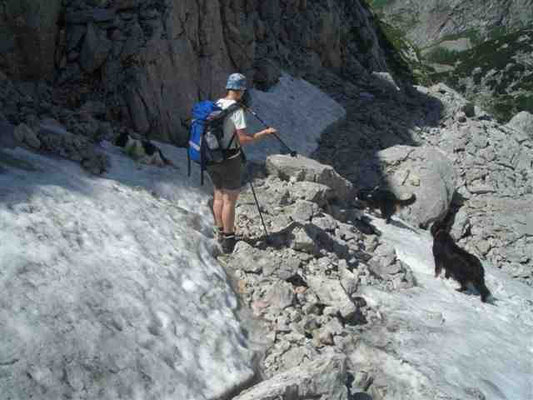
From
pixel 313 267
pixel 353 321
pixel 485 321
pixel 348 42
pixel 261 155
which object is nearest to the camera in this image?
pixel 353 321

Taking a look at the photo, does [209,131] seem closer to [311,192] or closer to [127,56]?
[311,192]

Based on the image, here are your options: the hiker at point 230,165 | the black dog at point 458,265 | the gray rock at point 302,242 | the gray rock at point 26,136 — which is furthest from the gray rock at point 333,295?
the gray rock at point 26,136

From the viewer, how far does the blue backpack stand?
7129 mm

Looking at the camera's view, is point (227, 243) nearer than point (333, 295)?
No

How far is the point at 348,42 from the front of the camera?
85.6 ft

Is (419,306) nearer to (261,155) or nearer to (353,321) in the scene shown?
(353,321)

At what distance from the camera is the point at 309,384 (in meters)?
5.13

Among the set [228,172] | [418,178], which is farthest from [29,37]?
[418,178]

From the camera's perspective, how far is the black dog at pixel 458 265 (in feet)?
32.2

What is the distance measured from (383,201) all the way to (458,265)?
3.57m

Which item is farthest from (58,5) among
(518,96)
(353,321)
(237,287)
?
(518,96)

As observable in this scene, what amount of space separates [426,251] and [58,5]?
920 cm

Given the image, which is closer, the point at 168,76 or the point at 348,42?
the point at 168,76

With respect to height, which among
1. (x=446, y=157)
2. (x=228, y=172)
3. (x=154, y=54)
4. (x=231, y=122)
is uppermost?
(x=154, y=54)
